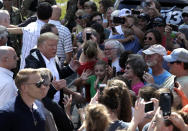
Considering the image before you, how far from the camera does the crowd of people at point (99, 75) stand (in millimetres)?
4965

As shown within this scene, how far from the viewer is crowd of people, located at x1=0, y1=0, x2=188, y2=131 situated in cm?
496

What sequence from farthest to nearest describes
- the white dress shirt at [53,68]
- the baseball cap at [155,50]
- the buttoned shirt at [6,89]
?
1. the baseball cap at [155,50]
2. the white dress shirt at [53,68]
3. the buttoned shirt at [6,89]

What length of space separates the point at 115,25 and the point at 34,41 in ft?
5.87

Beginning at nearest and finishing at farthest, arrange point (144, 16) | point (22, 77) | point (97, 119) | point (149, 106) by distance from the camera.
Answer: point (97, 119) → point (149, 106) → point (22, 77) → point (144, 16)

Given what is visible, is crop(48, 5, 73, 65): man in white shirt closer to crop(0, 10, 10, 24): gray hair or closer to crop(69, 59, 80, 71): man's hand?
crop(0, 10, 10, 24): gray hair

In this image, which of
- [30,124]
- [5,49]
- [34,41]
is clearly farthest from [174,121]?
[34,41]

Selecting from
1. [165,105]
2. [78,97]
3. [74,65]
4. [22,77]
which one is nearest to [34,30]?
[74,65]

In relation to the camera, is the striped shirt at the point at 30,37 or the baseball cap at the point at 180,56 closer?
the baseball cap at the point at 180,56

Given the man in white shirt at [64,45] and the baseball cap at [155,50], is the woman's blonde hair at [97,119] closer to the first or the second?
the baseball cap at [155,50]

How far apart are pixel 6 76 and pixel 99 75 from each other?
170cm

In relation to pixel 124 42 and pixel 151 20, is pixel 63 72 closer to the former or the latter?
pixel 124 42

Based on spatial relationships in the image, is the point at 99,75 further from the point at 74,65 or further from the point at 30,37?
the point at 30,37

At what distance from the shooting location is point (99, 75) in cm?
735

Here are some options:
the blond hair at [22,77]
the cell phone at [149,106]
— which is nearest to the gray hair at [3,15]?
the blond hair at [22,77]
